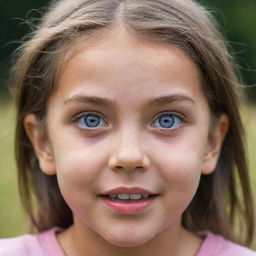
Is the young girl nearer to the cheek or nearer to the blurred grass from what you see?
the cheek

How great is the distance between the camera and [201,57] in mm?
2850

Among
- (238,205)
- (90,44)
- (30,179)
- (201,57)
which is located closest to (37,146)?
(30,179)

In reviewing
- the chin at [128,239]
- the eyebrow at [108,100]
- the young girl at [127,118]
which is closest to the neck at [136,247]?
the young girl at [127,118]

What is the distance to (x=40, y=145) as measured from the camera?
10.2 feet

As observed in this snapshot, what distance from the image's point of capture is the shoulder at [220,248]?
312 cm

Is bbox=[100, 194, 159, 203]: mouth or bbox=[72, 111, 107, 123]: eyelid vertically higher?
bbox=[72, 111, 107, 123]: eyelid

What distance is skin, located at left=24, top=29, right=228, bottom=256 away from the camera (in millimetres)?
2613

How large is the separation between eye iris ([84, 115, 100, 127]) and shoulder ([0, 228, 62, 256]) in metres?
0.70

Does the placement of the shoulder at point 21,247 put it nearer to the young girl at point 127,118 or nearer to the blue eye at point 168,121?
the young girl at point 127,118

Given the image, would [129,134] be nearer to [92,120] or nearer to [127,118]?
[127,118]

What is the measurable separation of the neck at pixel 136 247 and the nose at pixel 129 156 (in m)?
0.52

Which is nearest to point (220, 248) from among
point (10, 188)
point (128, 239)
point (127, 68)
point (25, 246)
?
point (128, 239)

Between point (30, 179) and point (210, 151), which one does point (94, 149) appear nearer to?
point (210, 151)

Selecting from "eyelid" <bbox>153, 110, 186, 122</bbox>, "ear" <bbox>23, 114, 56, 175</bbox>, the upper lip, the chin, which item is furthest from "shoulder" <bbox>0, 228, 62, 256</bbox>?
"eyelid" <bbox>153, 110, 186, 122</bbox>
